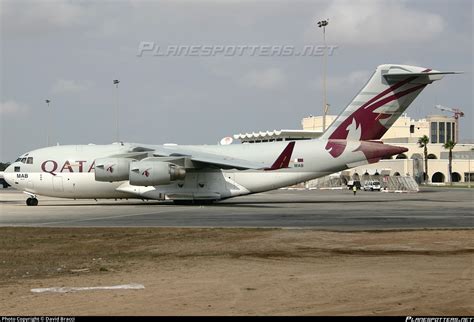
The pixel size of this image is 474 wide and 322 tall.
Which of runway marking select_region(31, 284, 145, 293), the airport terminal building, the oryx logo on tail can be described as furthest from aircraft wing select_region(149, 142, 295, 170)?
the airport terminal building

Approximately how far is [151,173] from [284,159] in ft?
28.3

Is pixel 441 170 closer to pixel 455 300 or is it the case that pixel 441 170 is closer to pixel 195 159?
pixel 195 159

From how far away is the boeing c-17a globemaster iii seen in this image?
41812mm

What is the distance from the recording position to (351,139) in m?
42.8

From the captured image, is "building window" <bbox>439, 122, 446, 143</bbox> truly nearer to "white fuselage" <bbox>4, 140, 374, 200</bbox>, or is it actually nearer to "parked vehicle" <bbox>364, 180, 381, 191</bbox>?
"parked vehicle" <bbox>364, 180, 381, 191</bbox>

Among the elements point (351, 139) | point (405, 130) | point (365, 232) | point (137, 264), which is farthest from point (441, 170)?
point (137, 264)

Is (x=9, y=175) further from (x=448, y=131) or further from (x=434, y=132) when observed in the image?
(x=448, y=131)

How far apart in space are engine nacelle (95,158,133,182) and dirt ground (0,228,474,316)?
57.7 feet

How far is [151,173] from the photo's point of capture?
3903cm

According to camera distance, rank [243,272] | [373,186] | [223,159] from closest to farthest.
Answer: [243,272]
[223,159]
[373,186]

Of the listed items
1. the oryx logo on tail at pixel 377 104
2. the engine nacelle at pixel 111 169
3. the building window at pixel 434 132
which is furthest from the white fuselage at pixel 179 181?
the building window at pixel 434 132

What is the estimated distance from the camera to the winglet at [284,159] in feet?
135

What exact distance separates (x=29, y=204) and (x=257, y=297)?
34.3 metres

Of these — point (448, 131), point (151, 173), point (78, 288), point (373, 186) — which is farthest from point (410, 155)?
point (78, 288)
